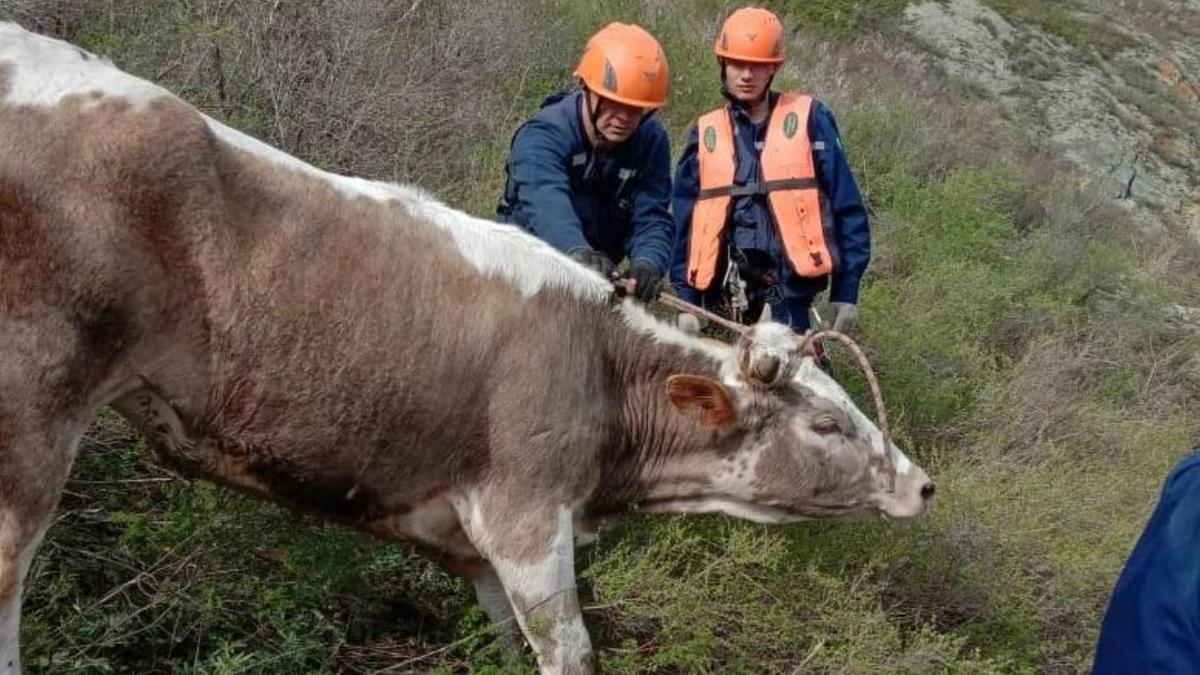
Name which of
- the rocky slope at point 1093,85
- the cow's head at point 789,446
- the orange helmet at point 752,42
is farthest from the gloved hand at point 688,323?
the rocky slope at point 1093,85

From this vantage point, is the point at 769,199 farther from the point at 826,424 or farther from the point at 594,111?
the point at 826,424

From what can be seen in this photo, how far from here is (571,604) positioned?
14.6 feet

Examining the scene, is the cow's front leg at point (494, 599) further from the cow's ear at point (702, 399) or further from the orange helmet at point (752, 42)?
the orange helmet at point (752, 42)

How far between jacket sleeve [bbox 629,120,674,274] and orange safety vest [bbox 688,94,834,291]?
0.36 meters

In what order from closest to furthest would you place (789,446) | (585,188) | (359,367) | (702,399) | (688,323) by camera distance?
(359,367)
(702,399)
(789,446)
(688,323)
(585,188)

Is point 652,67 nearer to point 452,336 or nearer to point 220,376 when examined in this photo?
point 452,336

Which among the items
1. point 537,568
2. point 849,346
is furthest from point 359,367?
point 849,346

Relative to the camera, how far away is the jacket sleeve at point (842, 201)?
20.4ft

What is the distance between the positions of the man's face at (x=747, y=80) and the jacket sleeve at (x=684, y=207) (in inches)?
13.3

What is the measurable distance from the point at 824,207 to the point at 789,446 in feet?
5.60

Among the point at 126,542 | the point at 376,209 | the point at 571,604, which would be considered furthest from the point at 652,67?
the point at 126,542

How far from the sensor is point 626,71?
531 centimetres

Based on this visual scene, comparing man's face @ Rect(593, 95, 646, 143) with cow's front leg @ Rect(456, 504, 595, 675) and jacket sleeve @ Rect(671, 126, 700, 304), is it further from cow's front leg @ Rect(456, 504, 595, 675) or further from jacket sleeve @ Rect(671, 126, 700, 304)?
cow's front leg @ Rect(456, 504, 595, 675)

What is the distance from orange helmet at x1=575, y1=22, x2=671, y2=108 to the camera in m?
5.32
